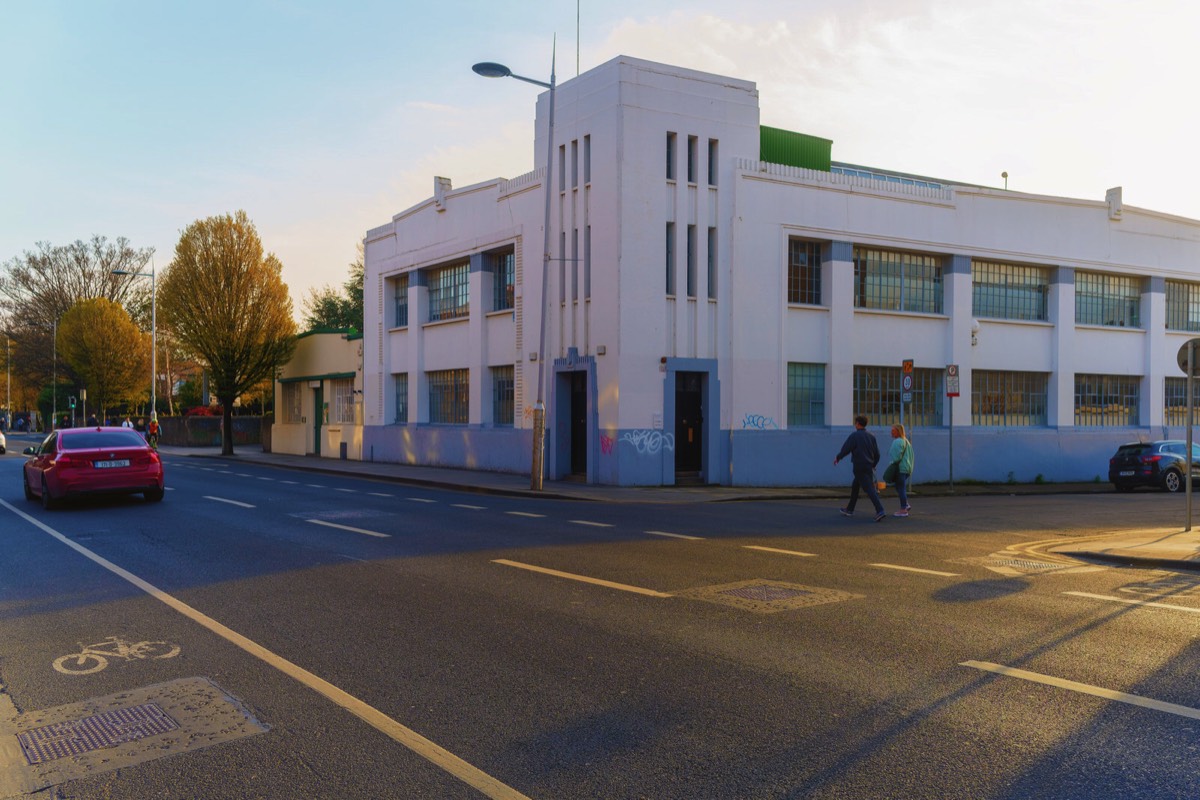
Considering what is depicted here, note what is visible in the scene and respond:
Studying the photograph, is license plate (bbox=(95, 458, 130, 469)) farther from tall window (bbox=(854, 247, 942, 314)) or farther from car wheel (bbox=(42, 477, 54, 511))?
tall window (bbox=(854, 247, 942, 314))

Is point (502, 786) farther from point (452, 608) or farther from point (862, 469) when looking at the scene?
point (862, 469)

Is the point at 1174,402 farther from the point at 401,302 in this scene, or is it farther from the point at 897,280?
the point at 401,302

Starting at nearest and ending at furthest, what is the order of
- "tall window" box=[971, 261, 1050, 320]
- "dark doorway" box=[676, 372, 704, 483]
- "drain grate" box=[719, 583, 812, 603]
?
"drain grate" box=[719, 583, 812, 603] < "dark doorway" box=[676, 372, 704, 483] < "tall window" box=[971, 261, 1050, 320]

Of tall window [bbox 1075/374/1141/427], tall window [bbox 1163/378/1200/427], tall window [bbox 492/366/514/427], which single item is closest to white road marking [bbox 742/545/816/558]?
tall window [bbox 492/366/514/427]

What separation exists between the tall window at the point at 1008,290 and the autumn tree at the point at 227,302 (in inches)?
1055

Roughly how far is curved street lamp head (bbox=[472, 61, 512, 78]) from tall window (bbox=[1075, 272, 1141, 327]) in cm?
2063

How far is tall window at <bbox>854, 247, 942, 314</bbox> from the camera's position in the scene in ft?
86.6

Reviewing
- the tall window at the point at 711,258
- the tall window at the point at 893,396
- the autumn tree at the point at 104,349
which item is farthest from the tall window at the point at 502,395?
the autumn tree at the point at 104,349

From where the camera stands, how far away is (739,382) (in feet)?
78.0

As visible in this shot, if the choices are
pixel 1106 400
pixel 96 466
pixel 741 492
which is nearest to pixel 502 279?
pixel 741 492

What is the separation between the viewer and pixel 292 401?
41.8m

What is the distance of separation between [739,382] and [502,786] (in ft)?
66.2

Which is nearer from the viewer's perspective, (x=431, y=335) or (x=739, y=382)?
(x=739, y=382)

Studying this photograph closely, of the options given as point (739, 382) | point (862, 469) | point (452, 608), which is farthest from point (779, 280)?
point (452, 608)
